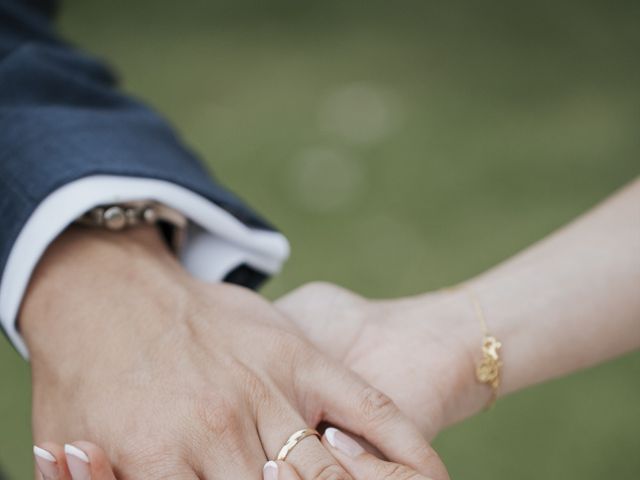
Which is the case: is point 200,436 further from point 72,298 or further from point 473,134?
point 473,134

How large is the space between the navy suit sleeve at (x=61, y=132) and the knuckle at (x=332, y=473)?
37cm

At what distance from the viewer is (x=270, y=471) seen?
771 millimetres

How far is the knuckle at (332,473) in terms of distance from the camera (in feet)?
2.48

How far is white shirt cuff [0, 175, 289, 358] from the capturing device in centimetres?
88

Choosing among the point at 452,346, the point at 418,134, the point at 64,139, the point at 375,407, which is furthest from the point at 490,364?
the point at 418,134

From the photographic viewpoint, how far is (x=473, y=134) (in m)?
2.38

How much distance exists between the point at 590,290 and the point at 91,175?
61 centimetres

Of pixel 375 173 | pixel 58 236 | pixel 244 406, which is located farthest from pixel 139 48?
pixel 244 406

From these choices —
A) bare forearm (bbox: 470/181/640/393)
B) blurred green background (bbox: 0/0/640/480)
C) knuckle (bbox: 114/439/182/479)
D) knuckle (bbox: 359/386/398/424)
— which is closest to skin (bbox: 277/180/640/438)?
bare forearm (bbox: 470/181/640/393)

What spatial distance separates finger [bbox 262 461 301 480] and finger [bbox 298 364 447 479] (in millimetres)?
92

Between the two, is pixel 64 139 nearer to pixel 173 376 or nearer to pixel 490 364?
pixel 173 376

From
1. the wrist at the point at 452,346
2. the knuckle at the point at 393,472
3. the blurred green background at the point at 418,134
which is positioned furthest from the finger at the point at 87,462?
the blurred green background at the point at 418,134

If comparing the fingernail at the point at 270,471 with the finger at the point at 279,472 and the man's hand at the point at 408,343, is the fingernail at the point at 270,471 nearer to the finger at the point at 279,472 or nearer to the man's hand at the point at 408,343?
the finger at the point at 279,472

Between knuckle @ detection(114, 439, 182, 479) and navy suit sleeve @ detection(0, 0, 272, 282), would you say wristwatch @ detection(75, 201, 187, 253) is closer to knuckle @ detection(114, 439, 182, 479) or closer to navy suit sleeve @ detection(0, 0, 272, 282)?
navy suit sleeve @ detection(0, 0, 272, 282)
